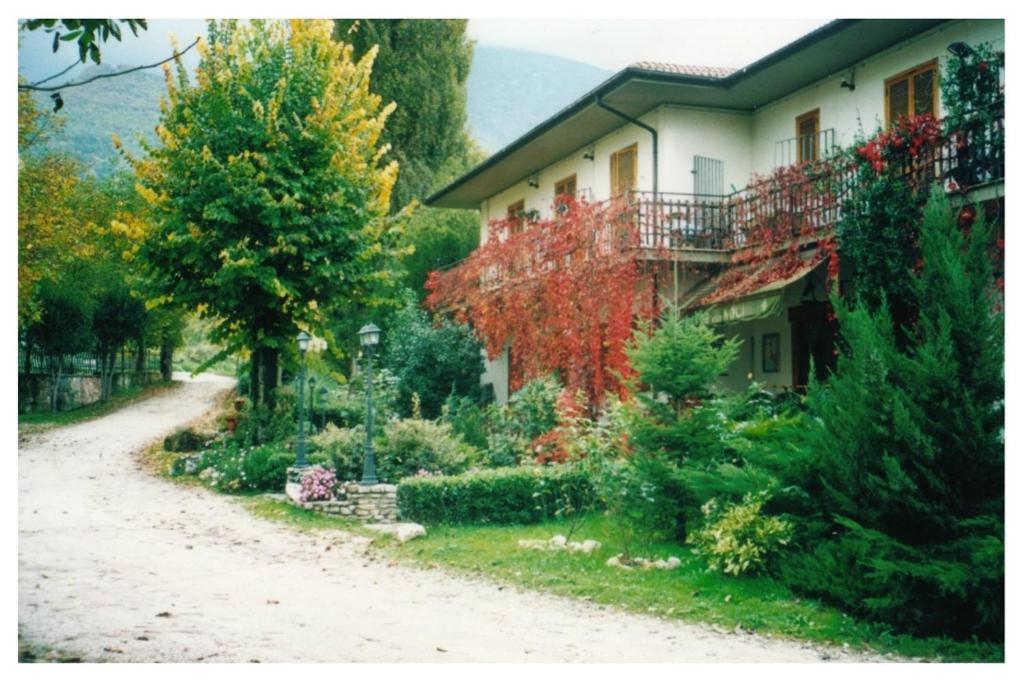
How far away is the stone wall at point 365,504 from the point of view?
11.4 m

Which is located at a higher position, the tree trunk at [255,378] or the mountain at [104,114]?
the mountain at [104,114]

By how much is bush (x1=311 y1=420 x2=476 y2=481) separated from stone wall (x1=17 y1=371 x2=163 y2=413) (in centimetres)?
282

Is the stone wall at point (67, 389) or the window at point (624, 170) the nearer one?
the stone wall at point (67, 389)

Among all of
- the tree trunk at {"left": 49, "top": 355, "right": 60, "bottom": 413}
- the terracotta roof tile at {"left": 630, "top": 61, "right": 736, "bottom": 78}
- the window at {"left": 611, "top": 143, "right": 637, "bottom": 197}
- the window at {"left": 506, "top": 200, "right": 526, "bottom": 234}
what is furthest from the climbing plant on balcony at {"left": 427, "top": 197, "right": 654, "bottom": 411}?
the tree trunk at {"left": 49, "top": 355, "right": 60, "bottom": 413}

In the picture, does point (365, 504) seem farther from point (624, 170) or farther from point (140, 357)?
point (624, 170)

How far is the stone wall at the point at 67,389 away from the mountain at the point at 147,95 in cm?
254

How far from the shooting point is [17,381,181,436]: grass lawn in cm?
846

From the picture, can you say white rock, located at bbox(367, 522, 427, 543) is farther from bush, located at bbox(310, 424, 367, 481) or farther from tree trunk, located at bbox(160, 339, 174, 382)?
tree trunk, located at bbox(160, 339, 174, 382)

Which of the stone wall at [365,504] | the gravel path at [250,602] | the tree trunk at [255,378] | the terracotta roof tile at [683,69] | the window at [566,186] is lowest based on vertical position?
the gravel path at [250,602]

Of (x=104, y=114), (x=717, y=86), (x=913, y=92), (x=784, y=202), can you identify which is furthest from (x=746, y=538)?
(x=104, y=114)

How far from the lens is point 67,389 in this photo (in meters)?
9.96

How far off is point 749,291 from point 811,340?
73.0 inches

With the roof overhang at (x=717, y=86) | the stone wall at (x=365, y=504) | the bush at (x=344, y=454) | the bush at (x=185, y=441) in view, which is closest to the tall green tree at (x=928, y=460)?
the roof overhang at (x=717, y=86)

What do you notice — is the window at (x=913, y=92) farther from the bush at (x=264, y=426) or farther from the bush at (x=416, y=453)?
the bush at (x=264, y=426)
